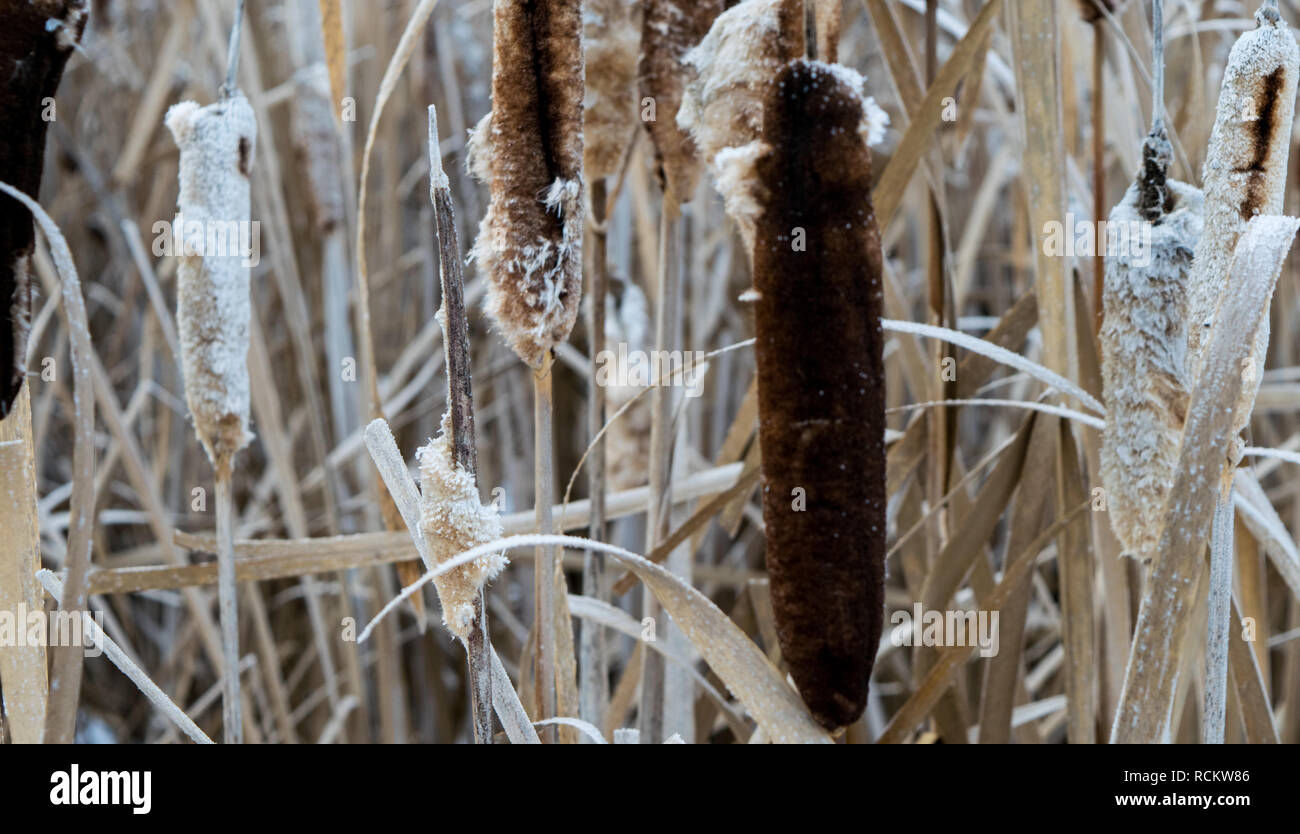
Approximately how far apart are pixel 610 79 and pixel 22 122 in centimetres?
38

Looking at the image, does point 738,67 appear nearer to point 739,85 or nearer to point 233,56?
point 739,85

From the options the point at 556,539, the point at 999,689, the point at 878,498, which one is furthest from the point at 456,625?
the point at 999,689

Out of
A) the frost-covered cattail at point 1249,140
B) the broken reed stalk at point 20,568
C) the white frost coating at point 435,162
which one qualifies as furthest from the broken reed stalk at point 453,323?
the frost-covered cattail at point 1249,140

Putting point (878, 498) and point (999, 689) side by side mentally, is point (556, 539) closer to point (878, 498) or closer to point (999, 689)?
point (878, 498)

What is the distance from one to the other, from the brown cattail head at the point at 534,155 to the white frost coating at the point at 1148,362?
0.90 ft

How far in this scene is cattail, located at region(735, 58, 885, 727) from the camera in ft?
1.40

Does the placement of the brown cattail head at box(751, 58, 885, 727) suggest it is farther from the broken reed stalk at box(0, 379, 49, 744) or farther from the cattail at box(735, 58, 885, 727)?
the broken reed stalk at box(0, 379, 49, 744)

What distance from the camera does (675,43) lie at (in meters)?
0.68

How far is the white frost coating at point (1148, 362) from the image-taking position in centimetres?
51

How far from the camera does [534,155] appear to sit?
481mm

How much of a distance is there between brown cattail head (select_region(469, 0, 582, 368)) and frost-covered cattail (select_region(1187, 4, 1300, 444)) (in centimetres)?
29

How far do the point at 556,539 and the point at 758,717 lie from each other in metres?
0.14

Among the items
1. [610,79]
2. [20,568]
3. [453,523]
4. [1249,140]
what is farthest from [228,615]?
[1249,140]

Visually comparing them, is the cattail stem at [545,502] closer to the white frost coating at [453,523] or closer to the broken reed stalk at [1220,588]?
the white frost coating at [453,523]
